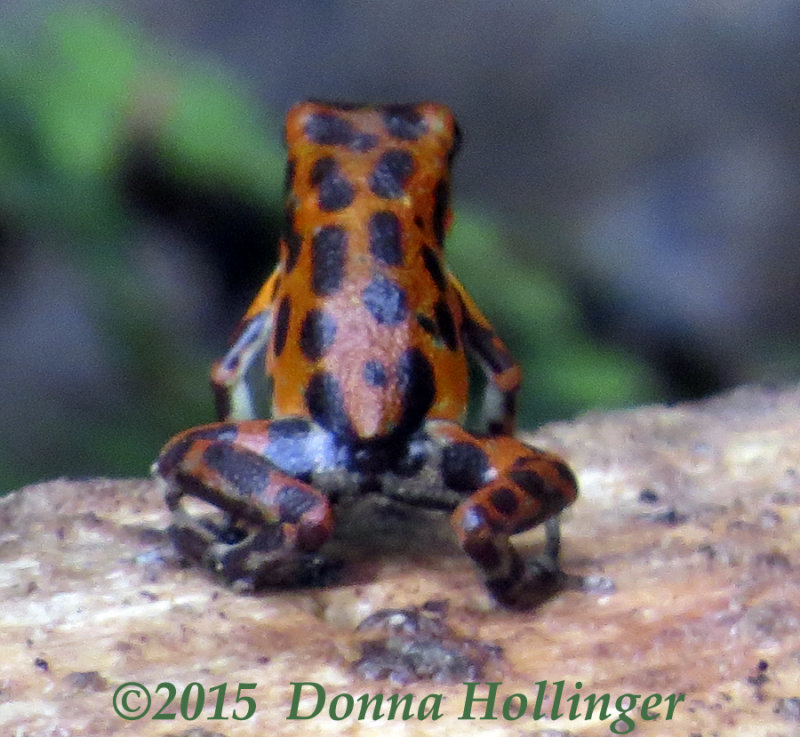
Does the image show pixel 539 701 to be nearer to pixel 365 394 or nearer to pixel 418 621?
pixel 418 621

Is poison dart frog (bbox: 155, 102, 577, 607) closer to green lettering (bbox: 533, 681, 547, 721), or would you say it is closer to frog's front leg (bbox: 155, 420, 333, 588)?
frog's front leg (bbox: 155, 420, 333, 588)

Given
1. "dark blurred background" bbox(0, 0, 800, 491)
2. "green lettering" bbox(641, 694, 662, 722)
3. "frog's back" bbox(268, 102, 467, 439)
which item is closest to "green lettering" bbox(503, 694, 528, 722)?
"green lettering" bbox(641, 694, 662, 722)

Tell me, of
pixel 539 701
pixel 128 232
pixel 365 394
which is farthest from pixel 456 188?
pixel 539 701

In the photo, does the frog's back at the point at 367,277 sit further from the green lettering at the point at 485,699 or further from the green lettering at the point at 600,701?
the green lettering at the point at 600,701

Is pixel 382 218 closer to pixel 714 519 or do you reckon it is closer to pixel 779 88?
pixel 714 519

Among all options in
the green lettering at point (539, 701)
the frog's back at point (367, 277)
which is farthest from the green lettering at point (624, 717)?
the frog's back at point (367, 277)
